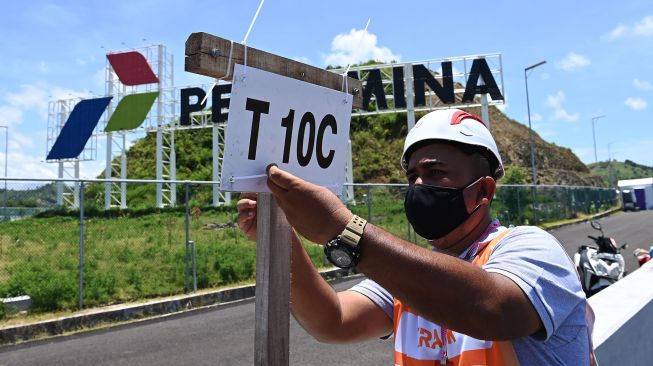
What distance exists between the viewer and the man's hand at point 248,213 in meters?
1.77

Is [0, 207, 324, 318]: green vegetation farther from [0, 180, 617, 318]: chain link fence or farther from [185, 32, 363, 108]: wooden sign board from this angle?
[185, 32, 363, 108]: wooden sign board

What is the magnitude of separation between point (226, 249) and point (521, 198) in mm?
15806

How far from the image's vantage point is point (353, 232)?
1.25 m

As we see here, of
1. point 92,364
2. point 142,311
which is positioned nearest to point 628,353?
point 92,364

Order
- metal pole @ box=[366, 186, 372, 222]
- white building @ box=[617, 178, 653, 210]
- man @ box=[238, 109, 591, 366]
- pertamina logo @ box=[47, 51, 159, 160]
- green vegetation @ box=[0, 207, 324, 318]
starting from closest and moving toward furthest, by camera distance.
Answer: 1. man @ box=[238, 109, 591, 366]
2. green vegetation @ box=[0, 207, 324, 318]
3. metal pole @ box=[366, 186, 372, 222]
4. pertamina logo @ box=[47, 51, 159, 160]
5. white building @ box=[617, 178, 653, 210]

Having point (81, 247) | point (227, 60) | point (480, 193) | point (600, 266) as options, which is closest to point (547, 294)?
point (480, 193)

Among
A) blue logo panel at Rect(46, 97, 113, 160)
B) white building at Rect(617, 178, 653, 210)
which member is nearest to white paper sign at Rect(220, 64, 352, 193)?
blue logo panel at Rect(46, 97, 113, 160)

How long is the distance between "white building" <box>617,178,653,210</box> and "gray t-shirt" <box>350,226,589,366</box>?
51848mm

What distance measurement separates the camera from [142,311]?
328 inches

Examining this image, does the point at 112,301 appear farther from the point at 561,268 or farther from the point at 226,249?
the point at 561,268

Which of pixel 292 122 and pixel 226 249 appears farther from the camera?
pixel 226 249

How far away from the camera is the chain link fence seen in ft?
26.9

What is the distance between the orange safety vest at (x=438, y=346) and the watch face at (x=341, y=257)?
293mm

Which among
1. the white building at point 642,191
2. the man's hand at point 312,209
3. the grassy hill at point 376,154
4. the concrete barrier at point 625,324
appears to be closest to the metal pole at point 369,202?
the concrete barrier at point 625,324
